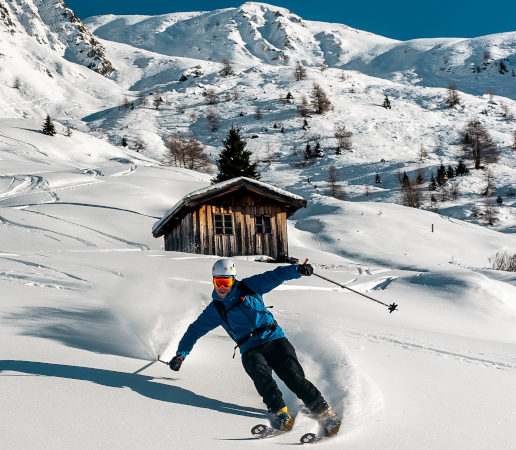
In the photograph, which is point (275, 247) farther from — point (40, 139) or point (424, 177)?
point (40, 139)

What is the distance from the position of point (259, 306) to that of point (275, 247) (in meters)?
16.6

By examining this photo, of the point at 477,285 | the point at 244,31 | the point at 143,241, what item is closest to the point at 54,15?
the point at 244,31

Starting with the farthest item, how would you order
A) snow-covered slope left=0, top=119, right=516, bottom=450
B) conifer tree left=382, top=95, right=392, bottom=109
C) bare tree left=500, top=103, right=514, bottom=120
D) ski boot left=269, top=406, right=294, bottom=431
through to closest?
1. conifer tree left=382, top=95, right=392, bottom=109
2. bare tree left=500, top=103, right=514, bottom=120
3. ski boot left=269, top=406, right=294, bottom=431
4. snow-covered slope left=0, top=119, right=516, bottom=450

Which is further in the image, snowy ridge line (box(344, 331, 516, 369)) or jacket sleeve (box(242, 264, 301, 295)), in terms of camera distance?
snowy ridge line (box(344, 331, 516, 369))

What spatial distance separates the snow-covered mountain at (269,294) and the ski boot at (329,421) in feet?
0.43

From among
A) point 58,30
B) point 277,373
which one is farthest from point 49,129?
point 58,30

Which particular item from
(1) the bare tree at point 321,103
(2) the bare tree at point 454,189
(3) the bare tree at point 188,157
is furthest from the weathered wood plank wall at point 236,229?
(1) the bare tree at point 321,103

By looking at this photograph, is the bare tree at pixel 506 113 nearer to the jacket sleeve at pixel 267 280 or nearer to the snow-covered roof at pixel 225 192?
the snow-covered roof at pixel 225 192

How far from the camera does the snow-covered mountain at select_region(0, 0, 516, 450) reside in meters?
3.70

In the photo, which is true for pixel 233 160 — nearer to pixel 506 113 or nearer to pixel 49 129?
pixel 49 129

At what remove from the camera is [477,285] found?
11.1 metres

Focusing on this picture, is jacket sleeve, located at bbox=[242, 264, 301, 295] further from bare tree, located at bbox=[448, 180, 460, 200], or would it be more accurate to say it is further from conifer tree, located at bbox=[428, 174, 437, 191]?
conifer tree, located at bbox=[428, 174, 437, 191]

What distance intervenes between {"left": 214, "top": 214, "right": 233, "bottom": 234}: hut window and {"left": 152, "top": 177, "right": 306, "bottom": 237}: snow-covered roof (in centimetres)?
112

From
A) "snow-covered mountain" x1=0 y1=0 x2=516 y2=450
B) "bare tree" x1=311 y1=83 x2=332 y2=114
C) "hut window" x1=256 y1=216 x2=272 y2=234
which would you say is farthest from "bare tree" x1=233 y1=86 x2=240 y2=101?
"hut window" x1=256 y1=216 x2=272 y2=234
